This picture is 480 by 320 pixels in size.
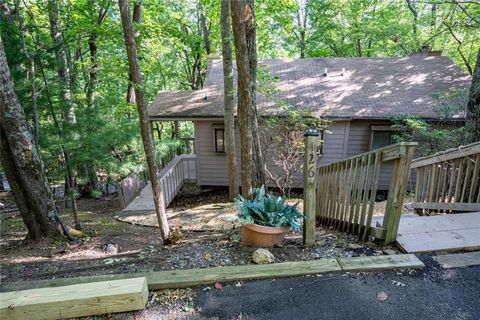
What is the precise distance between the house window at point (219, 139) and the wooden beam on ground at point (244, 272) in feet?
22.4

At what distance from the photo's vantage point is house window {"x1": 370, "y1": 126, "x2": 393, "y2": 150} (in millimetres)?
8617

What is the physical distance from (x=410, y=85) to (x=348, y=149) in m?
3.49

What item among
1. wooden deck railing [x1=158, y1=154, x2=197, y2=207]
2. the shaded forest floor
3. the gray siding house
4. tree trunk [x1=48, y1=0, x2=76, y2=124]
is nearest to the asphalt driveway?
the shaded forest floor

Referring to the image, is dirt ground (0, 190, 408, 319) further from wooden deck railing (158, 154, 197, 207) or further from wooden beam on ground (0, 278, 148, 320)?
wooden deck railing (158, 154, 197, 207)

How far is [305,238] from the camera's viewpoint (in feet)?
10.1

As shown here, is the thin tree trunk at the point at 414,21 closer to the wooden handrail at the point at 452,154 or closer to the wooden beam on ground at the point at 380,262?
the wooden handrail at the point at 452,154

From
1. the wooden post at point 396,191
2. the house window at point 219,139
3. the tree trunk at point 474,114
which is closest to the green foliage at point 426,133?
the tree trunk at point 474,114

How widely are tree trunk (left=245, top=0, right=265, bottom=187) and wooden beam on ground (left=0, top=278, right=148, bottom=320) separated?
12.6 feet

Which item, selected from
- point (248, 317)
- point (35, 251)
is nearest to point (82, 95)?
point (35, 251)

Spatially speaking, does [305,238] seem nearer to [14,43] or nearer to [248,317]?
[248,317]

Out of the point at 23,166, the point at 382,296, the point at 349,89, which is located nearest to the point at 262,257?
the point at 382,296

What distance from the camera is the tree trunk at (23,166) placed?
10.7 feet

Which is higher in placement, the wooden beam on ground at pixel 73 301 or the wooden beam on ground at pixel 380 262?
the wooden beam on ground at pixel 73 301

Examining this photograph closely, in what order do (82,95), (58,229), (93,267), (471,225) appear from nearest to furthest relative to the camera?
(93,267)
(471,225)
(58,229)
(82,95)
